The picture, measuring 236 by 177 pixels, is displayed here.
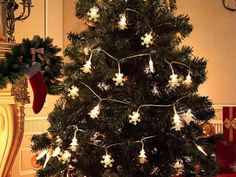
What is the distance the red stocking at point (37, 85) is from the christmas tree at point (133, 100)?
32 centimetres

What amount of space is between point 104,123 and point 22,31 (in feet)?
8.20

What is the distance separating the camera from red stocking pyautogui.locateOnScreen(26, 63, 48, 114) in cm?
205

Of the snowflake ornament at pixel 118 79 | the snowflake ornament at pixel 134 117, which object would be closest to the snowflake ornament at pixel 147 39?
the snowflake ornament at pixel 118 79

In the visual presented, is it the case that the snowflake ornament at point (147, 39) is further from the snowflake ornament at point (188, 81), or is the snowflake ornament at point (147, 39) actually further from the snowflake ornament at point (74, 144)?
the snowflake ornament at point (74, 144)

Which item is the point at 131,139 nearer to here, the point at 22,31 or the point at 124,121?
the point at 124,121

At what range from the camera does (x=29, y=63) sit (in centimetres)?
208

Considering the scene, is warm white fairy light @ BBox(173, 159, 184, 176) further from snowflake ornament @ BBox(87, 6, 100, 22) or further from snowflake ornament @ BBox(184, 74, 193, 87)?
snowflake ornament @ BBox(87, 6, 100, 22)

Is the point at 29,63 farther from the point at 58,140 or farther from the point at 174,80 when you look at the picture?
the point at 174,80

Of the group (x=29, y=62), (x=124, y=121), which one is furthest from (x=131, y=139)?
(x=29, y=62)

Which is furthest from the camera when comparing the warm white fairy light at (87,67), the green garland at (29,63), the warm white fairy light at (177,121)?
the green garland at (29,63)

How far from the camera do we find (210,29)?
4312 millimetres

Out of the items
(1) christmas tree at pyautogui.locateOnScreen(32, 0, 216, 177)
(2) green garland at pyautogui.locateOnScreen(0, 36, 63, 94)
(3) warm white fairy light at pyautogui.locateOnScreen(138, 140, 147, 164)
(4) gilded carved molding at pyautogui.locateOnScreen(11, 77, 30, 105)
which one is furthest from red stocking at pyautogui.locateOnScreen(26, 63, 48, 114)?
(3) warm white fairy light at pyautogui.locateOnScreen(138, 140, 147, 164)

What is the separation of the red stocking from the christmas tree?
32 cm

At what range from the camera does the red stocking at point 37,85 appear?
2.05 meters
